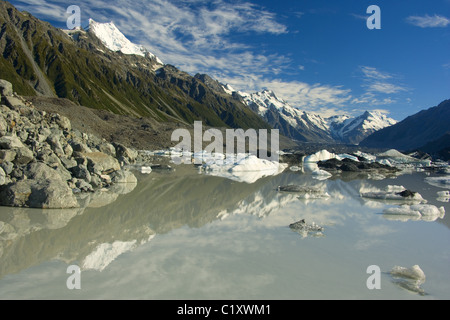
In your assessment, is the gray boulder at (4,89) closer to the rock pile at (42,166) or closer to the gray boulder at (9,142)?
the rock pile at (42,166)

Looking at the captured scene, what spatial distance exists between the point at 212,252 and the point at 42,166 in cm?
1002

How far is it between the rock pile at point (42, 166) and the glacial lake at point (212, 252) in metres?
0.77

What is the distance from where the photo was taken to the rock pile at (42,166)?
44.0 ft

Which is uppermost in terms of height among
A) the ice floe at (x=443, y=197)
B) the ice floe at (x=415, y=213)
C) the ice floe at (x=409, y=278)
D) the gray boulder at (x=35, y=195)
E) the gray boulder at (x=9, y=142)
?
the gray boulder at (x=9, y=142)

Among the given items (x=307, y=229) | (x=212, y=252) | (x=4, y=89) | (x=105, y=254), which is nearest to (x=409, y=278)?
(x=307, y=229)

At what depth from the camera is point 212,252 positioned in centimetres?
886

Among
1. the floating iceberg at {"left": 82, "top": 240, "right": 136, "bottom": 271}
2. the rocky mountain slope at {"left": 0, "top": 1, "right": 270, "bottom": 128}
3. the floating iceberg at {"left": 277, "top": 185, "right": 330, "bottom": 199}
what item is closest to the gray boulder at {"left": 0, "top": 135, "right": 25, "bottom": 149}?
the floating iceberg at {"left": 82, "top": 240, "right": 136, "bottom": 271}

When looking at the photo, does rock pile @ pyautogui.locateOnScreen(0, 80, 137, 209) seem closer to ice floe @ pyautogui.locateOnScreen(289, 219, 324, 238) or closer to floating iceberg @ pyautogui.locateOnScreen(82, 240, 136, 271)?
floating iceberg @ pyautogui.locateOnScreen(82, 240, 136, 271)

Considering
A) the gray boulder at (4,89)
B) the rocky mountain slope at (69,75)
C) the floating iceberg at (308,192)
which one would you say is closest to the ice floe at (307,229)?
the floating iceberg at (308,192)

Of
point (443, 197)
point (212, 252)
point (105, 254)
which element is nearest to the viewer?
point (105, 254)

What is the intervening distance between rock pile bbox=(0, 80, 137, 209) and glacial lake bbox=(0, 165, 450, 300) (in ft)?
2.54

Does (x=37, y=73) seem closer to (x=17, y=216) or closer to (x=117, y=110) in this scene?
(x=117, y=110)

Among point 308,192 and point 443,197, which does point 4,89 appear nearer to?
point 308,192

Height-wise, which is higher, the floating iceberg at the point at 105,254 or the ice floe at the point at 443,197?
the ice floe at the point at 443,197
